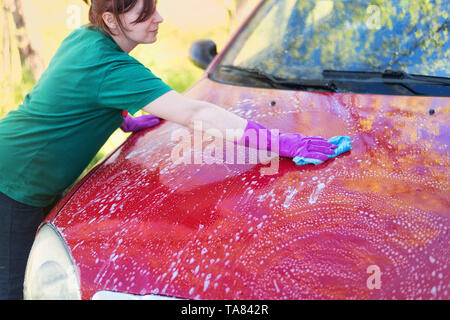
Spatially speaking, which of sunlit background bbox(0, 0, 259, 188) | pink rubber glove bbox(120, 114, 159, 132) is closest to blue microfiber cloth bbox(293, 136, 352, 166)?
pink rubber glove bbox(120, 114, 159, 132)

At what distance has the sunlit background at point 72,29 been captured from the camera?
472 centimetres

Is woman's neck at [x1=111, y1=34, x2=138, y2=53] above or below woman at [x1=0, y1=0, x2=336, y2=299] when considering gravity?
above

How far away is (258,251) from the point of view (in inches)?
57.7

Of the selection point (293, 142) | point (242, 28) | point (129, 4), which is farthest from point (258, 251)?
point (242, 28)

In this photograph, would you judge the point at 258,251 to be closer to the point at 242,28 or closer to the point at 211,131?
the point at 211,131

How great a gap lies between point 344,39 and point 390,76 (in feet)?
1.28

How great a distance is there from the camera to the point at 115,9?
73.2 inches

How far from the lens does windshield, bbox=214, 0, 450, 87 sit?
2.25 meters

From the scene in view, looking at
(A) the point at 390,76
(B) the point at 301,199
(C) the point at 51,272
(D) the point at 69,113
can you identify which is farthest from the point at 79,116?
(A) the point at 390,76

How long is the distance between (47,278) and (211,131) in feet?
2.38

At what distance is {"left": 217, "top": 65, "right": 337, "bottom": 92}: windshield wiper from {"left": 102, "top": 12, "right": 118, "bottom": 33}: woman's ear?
76cm

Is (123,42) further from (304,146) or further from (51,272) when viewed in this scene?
(51,272)

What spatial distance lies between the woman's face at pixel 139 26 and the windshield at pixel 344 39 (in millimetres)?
625

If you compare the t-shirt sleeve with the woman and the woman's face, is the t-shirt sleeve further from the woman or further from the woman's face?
the woman's face
